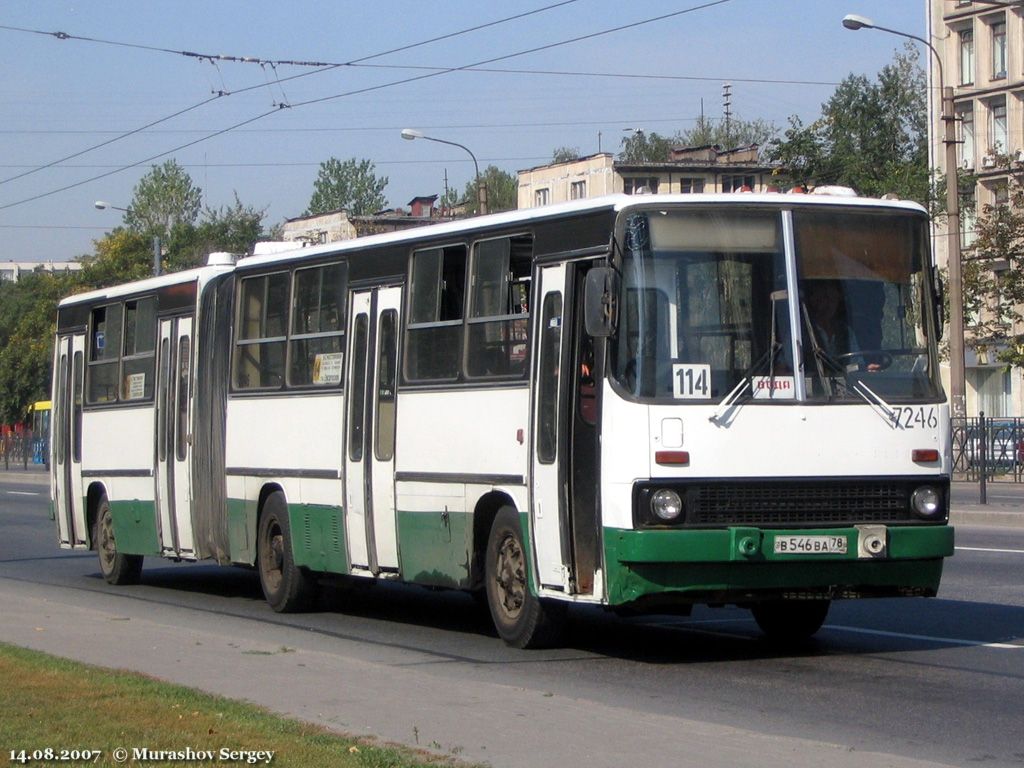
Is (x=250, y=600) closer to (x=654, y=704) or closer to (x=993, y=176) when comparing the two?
(x=654, y=704)

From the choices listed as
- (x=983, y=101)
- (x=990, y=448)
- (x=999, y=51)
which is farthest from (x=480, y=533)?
(x=999, y=51)

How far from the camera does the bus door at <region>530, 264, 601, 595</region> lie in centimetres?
1119

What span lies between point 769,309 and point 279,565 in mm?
6250

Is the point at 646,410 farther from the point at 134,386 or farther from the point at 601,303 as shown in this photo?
the point at 134,386

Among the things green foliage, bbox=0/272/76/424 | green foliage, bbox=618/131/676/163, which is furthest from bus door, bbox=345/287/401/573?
green foliage, bbox=618/131/676/163

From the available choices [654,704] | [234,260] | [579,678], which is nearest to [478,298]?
[579,678]

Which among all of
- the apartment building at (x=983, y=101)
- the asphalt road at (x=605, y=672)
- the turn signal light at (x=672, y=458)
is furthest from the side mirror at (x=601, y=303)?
the apartment building at (x=983, y=101)

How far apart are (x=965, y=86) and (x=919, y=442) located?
62618mm

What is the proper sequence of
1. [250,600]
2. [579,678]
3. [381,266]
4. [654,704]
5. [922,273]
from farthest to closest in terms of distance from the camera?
[250,600], [381,266], [922,273], [579,678], [654,704]

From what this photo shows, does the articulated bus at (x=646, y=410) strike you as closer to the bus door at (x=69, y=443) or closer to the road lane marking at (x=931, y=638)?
the road lane marking at (x=931, y=638)

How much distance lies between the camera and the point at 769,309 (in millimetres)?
10945

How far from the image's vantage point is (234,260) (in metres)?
17.3

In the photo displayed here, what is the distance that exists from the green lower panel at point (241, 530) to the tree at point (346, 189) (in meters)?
107

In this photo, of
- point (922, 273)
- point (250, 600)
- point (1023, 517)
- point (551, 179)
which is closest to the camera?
point (922, 273)
